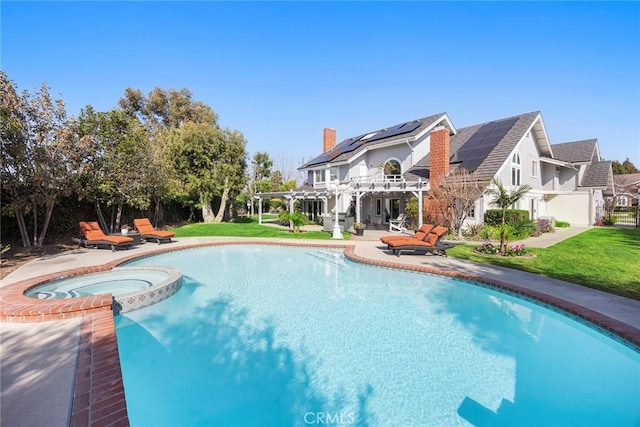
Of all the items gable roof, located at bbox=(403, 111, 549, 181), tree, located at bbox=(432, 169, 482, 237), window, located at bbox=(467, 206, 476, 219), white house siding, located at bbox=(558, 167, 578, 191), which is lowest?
window, located at bbox=(467, 206, 476, 219)

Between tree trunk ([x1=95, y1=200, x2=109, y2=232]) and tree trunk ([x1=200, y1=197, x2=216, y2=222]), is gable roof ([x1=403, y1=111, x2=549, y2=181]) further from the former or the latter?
tree trunk ([x1=95, y1=200, x2=109, y2=232])

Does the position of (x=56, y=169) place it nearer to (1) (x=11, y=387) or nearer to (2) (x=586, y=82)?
(1) (x=11, y=387)

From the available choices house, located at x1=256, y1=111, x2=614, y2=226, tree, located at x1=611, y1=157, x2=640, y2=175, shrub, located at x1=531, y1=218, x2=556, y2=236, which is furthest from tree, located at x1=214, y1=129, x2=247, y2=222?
tree, located at x1=611, y1=157, x2=640, y2=175

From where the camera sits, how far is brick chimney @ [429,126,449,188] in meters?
20.3

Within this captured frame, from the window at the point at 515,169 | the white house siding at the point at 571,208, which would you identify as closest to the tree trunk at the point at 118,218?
the window at the point at 515,169

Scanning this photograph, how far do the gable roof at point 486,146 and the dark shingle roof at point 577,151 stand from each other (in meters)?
6.16

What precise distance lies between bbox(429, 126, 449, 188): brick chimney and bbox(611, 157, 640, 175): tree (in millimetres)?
72373

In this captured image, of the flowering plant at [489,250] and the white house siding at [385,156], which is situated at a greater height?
the white house siding at [385,156]

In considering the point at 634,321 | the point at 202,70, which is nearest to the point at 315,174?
the point at 202,70

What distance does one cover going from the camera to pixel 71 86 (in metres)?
15.3

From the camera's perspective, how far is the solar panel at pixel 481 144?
67.6 feet

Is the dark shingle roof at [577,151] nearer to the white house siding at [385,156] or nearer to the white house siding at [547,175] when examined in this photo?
the white house siding at [547,175]

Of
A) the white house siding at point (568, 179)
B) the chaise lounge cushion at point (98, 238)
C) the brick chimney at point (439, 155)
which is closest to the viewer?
the chaise lounge cushion at point (98, 238)

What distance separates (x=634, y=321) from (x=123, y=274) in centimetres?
1271
